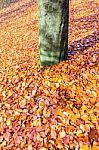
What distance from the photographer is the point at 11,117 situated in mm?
4762

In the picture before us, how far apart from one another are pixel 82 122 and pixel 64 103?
552 mm

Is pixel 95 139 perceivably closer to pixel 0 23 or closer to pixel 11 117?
pixel 11 117

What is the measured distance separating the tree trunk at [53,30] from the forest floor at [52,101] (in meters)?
0.23

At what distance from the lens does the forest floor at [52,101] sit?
4.18 meters

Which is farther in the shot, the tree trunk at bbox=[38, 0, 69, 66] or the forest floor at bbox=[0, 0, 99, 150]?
the tree trunk at bbox=[38, 0, 69, 66]

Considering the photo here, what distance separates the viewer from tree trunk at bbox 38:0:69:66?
5.30 meters

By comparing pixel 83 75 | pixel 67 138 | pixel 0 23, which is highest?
pixel 0 23

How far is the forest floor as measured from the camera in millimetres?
4176

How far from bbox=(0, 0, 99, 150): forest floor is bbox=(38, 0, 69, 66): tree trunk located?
0.23 meters

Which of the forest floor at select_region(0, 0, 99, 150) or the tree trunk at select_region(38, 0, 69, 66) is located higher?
the tree trunk at select_region(38, 0, 69, 66)

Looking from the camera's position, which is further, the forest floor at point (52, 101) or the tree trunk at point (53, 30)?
the tree trunk at point (53, 30)

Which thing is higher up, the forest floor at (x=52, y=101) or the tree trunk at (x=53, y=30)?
the tree trunk at (x=53, y=30)

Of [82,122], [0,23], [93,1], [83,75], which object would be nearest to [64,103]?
[82,122]

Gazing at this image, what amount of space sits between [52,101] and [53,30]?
158 centimetres
